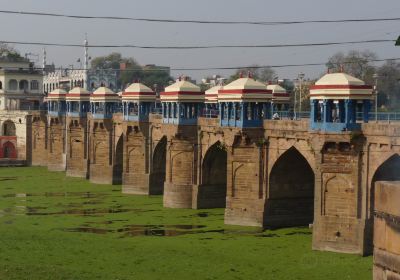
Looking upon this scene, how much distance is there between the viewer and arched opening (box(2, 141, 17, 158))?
65.6 meters

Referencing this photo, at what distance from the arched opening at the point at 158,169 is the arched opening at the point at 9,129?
27928 mm

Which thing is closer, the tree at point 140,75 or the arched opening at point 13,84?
the arched opening at point 13,84

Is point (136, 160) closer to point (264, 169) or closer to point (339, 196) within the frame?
point (264, 169)

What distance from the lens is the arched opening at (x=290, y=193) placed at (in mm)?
31406

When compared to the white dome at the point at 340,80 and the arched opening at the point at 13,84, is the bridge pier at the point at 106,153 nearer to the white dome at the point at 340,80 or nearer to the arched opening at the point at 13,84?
the white dome at the point at 340,80

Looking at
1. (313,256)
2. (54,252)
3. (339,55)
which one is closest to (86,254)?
(54,252)

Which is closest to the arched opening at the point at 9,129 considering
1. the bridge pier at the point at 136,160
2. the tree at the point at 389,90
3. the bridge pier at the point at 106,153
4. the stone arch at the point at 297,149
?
the bridge pier at the point at 106,153

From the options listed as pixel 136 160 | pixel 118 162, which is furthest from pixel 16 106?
pixel 136 160

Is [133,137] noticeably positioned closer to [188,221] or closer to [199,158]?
[199,158]

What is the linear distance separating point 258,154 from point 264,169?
2.17 ft

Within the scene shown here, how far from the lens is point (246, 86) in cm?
3173

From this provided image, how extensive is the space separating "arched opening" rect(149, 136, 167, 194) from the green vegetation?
2.75m

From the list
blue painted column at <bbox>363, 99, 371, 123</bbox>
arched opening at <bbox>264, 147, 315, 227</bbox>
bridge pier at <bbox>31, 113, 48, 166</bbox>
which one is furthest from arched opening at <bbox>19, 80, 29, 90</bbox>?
blue painted column at <bbox>363, 99, 371, 123</bbox>

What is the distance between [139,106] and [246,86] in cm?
1387
